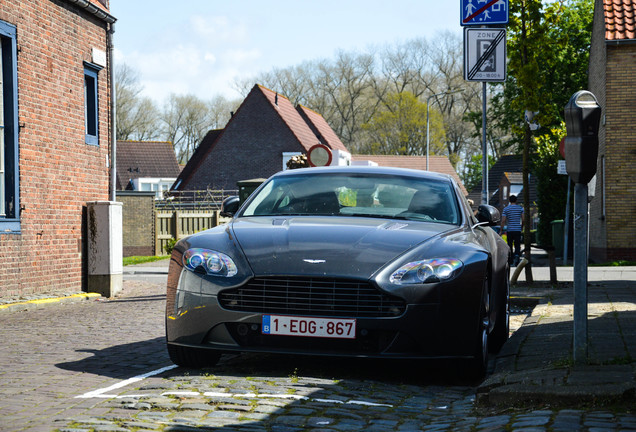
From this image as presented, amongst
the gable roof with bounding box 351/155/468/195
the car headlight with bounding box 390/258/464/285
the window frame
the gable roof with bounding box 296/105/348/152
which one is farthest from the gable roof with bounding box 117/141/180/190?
the car headlight with bounding box 390/258/464/285

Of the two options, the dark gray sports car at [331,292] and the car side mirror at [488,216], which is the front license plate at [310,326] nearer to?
the dark gray sports car at [331,292]

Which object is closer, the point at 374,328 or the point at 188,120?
the point at 374,328

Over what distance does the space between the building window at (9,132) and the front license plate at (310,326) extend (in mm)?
7939

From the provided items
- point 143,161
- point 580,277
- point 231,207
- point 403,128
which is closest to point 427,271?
point 580,277

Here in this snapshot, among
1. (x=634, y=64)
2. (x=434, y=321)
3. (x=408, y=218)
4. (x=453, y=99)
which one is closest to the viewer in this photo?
(x=434, y=321)

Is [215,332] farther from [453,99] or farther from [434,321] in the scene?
[453,99]

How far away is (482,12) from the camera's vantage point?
12.9m

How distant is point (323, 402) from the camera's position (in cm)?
515

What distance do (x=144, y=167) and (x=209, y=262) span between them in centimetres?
6822

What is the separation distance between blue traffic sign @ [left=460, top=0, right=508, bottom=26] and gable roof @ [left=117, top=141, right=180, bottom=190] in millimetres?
60450

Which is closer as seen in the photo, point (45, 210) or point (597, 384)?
point (597, 384)

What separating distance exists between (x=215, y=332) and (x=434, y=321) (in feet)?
4.65

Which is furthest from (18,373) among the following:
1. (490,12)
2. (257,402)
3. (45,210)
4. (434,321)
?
(490,12)

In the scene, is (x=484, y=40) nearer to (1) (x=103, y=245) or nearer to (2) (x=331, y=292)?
(1) (x=103, y=245)
